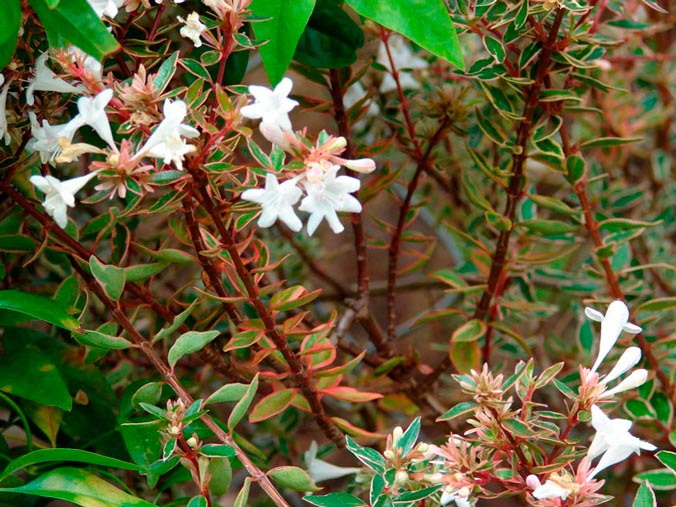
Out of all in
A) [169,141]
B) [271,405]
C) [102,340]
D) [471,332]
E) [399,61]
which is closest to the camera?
[169,141]

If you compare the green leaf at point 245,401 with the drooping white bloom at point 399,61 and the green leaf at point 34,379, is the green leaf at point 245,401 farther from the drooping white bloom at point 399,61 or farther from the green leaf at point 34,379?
the drooping white bloom at point 399,61

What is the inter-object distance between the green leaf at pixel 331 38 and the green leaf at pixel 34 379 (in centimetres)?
32

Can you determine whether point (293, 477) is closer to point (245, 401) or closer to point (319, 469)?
point (245, 401)

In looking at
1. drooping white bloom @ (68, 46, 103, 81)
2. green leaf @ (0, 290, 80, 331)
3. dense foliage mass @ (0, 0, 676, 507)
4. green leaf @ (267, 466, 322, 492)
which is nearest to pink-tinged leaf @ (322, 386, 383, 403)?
dense foliage mass @ (0, 0, 676, 507)

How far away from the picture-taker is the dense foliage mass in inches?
18.0

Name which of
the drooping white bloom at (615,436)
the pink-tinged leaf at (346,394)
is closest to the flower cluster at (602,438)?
the drooping white bloom at (615,436)

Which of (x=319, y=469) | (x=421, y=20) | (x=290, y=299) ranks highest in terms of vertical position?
(x=421, y=20)

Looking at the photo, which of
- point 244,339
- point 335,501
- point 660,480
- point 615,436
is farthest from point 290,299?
point 660,480

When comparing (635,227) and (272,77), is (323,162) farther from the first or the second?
(635,227)

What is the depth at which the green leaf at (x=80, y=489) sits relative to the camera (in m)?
0.49

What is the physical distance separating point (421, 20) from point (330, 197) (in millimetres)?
146

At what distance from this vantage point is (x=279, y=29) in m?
0.51

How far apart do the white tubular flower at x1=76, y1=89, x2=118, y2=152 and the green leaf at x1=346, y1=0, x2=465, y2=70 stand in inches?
6.7

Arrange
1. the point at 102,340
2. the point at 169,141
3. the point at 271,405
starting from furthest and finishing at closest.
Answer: the point at 271,405 < the point at 102,340 < the point at 169,141
